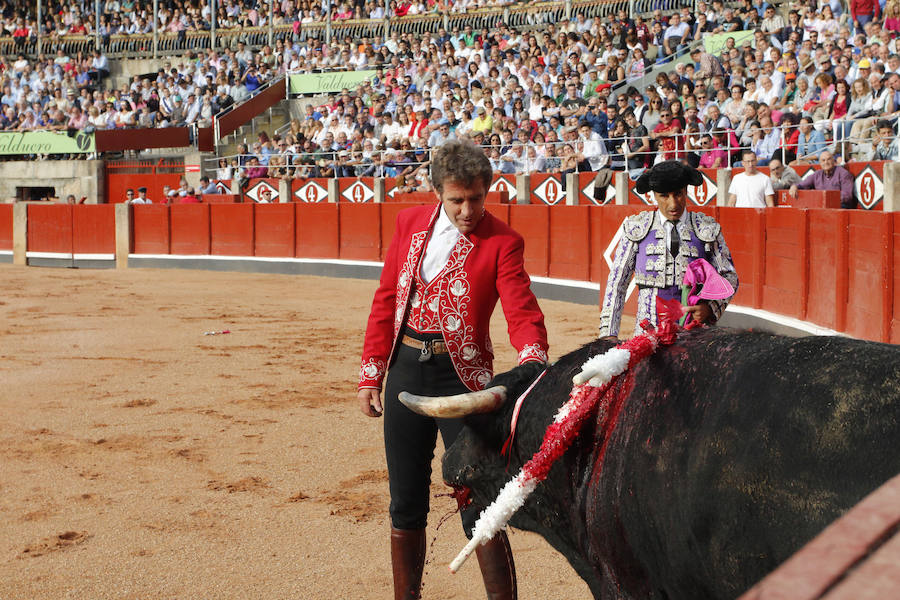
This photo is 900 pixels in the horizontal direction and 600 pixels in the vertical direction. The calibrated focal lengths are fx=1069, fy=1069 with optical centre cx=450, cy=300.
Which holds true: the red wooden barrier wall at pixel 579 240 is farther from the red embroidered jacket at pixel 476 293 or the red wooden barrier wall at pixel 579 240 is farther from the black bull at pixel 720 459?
the black bull at pixel 720 459

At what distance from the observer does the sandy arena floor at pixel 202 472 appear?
10.5ft

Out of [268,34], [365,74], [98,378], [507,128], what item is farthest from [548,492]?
[268,34]

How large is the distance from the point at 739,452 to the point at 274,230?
14032mm

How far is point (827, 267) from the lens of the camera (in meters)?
7.37

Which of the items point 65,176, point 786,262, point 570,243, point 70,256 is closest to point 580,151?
point 570,243

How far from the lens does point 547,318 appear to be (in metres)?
9.72

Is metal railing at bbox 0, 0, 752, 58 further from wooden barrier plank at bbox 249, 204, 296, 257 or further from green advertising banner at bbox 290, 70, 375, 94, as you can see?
wooden barrier plank at bbox 249, 204, 296, 257

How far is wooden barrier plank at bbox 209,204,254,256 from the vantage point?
50.3 feet

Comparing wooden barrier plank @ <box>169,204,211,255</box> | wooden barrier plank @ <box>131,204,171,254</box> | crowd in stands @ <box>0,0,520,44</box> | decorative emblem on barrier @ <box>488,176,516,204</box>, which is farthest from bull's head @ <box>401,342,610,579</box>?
crowd in stands @ <box>0,0,520,44</box>

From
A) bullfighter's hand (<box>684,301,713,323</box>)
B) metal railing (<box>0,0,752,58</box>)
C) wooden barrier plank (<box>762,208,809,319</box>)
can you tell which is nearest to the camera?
bullfighter's hand (<box>684,301,713,323</box>)

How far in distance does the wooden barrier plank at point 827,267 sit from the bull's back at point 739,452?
5684 mm

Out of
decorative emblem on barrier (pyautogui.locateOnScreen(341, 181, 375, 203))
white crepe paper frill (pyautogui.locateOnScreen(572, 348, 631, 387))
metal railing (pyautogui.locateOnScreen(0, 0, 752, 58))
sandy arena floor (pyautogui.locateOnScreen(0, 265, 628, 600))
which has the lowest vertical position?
sandy arena floor (pyautogui.locateOnScreen(0, 265, 628, 600))

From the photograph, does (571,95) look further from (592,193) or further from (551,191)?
(592,193)

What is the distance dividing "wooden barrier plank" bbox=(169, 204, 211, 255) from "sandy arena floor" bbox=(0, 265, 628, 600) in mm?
6816
